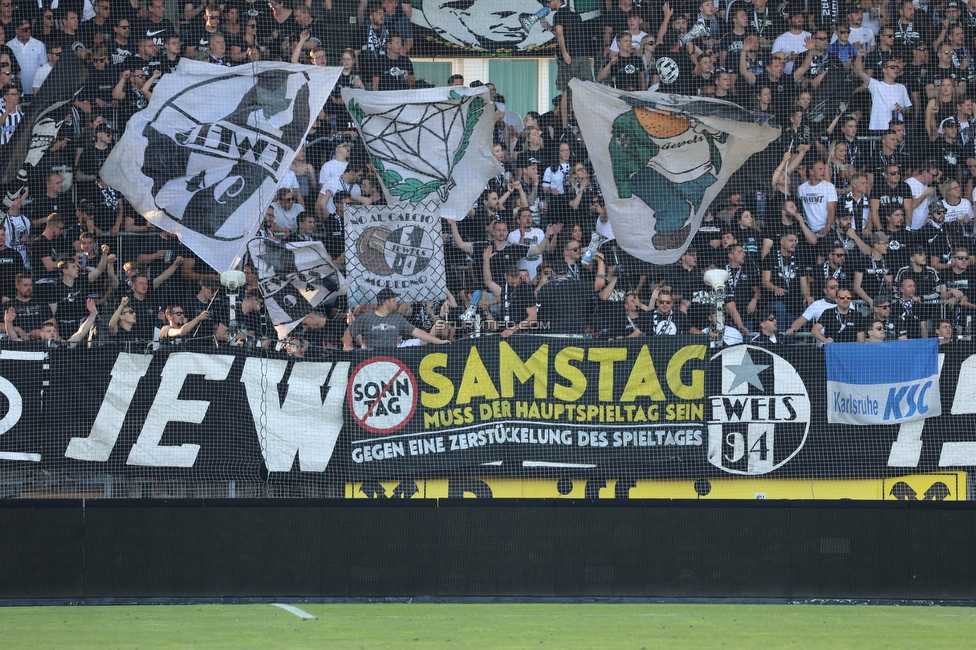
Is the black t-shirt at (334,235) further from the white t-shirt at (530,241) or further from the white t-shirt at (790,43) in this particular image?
the white t-shirt at (790,43)

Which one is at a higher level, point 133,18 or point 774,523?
point 133,18

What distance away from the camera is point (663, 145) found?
1500 cm

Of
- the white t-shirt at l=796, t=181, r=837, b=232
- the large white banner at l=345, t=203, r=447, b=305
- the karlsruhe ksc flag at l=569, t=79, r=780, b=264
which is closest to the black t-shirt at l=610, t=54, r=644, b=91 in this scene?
the karlsruhe ksc flag at l=569, t=79, r=780, b=264

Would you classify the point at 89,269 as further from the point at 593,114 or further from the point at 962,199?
the point at 962,199

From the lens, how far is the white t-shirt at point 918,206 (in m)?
14.7

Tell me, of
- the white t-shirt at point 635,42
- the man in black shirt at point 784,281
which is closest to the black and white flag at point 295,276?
the white t-shirt at point 635,42

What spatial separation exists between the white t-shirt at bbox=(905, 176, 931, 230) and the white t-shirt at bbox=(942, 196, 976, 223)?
25cm

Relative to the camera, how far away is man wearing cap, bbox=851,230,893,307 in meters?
14.1

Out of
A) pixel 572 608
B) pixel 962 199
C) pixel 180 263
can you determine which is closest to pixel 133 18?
pixel 180 263

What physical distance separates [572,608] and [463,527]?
1.39m

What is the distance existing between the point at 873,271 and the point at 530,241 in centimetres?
428

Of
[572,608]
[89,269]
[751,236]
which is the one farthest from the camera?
[751,236]

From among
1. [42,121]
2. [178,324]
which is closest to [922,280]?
[178,324]

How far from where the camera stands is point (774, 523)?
11.7m
